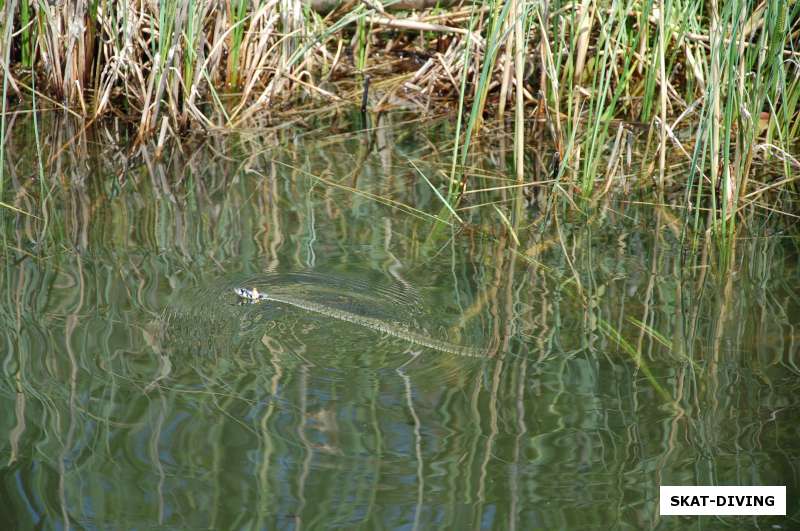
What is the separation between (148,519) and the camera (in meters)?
2.38

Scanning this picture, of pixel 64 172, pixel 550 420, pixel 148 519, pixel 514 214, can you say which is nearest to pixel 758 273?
pixel 514 214

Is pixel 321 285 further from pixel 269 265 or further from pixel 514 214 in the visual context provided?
pixel 514 214

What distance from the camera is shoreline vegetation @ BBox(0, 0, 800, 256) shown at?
438 cm

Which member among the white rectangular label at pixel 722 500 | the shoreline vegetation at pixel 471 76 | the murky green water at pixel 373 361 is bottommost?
the white rectangular label at pixel 722 500

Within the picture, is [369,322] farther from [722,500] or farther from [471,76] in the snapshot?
[471,76]

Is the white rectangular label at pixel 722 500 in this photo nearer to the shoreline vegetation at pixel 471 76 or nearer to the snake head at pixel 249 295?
the snake head at pixel 249 295

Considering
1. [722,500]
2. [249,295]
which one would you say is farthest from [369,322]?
[722,500]

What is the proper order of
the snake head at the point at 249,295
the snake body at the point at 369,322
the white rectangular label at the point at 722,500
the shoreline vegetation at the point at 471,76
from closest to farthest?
1. the white rectangular label at the point at 722,500
2. the snake body at the point at 369,322
3. the snake head at the point at 249,295
4. the shoreline vegetation at the point at 471,76

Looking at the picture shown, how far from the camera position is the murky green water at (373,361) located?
98.0 inches

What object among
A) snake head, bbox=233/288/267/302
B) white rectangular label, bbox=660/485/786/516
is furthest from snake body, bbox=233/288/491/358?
white rectangular label, bbox=660/485/786/516

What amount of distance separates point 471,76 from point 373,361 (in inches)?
136

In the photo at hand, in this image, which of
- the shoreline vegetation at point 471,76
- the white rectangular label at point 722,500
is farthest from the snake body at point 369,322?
the shoreline vegetation at point 471,76

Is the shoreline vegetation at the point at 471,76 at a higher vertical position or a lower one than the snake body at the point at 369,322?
higher

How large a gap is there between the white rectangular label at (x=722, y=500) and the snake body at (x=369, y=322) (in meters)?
0.84
